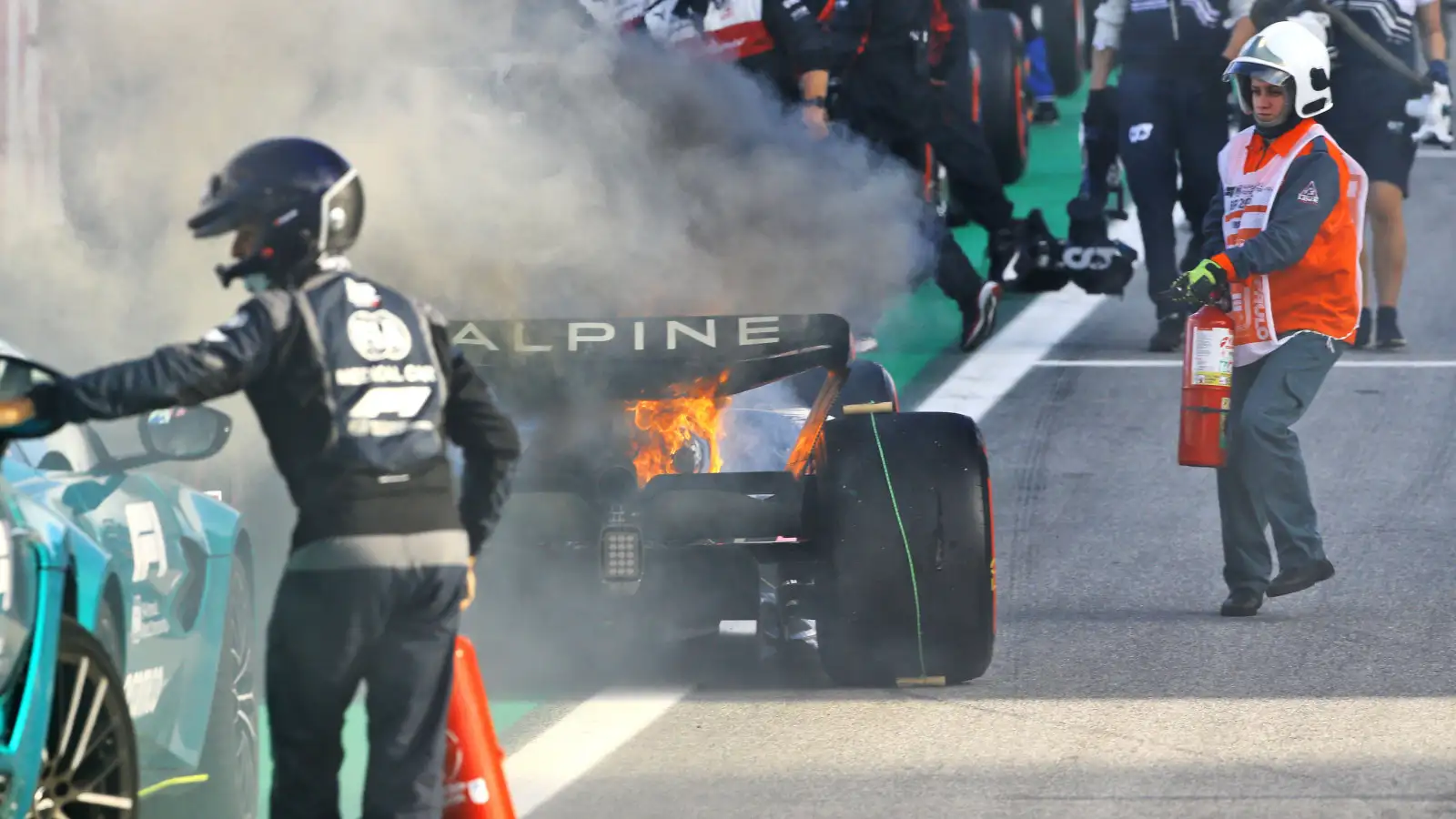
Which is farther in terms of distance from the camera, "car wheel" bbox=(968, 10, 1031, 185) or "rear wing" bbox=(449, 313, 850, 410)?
"car wheel" bbox=(968, 10, 1031, 185)

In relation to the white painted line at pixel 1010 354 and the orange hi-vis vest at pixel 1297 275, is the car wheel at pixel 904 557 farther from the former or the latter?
the white painted line at pixel 1010 354

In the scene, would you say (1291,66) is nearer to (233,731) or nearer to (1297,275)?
(1297,275)

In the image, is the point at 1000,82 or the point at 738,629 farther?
the point at 1000,82

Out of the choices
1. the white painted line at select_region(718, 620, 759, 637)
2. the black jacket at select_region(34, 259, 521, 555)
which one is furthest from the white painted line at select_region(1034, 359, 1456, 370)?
the black jacket at select_region(34, 259, 521, 555)

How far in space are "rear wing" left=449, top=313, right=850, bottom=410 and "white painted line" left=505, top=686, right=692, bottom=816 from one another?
810 millimetres

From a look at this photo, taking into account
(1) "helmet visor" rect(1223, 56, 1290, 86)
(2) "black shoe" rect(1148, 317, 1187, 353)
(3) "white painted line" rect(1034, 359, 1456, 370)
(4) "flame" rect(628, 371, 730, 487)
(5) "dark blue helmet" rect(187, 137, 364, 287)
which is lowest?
(3) "white painted line" rect(1034, 359, 1456, 370)

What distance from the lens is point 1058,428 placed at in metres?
12.1

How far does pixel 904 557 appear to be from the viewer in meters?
7.36

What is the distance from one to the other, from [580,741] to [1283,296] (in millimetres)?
2940

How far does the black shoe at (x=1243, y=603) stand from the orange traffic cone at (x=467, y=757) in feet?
13.7

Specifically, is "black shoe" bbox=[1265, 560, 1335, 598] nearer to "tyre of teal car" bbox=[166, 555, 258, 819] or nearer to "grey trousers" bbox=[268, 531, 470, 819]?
"tyre of teal car" bbox=[166, 555, 258, 819]

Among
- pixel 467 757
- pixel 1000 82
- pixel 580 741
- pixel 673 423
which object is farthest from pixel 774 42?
pixel 467 757

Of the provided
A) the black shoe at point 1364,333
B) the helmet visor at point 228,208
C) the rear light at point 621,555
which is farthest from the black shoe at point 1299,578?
the black shoe at point 1364,333

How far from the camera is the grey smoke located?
10188 millimetres
